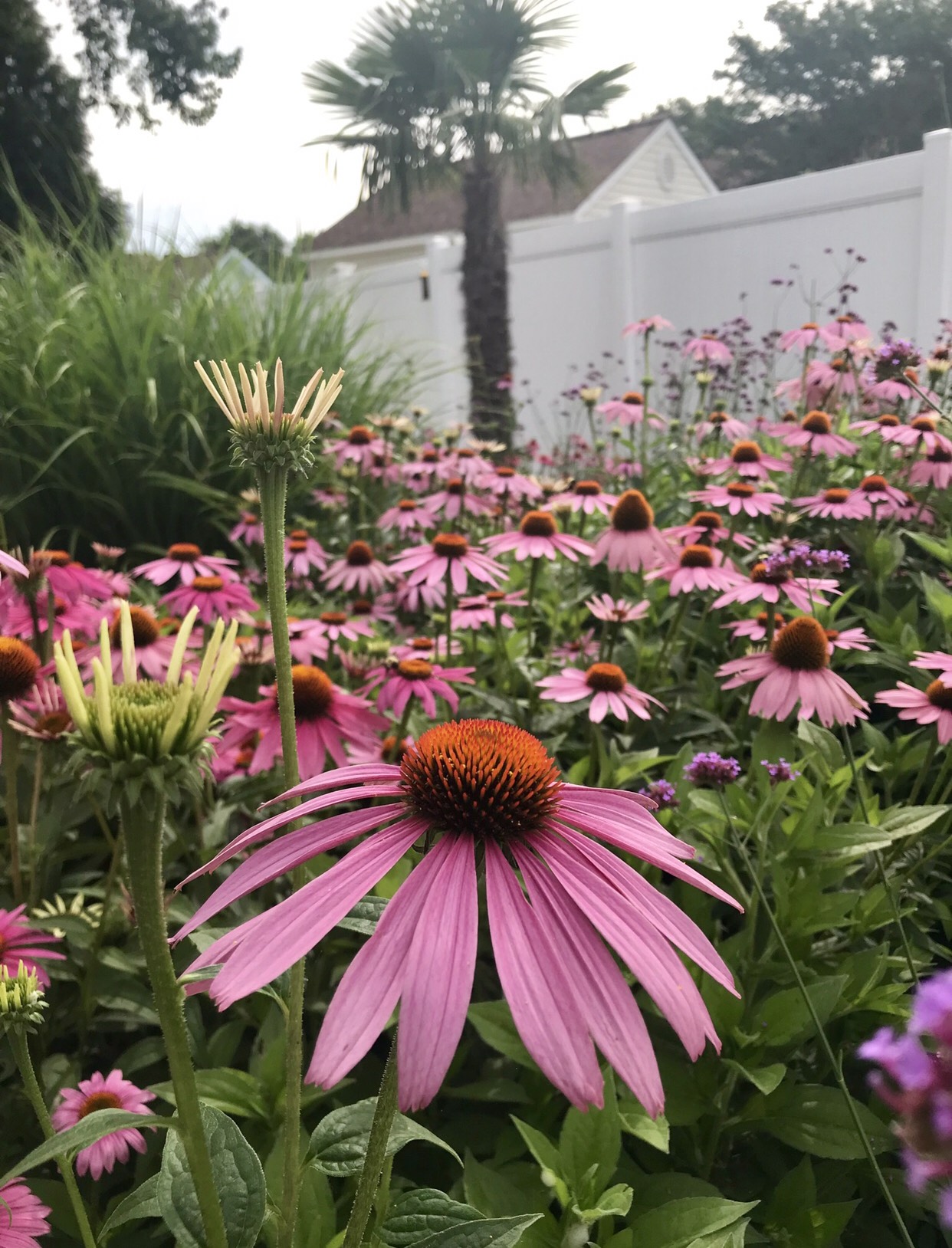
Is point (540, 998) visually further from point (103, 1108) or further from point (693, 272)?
point (693, 272)

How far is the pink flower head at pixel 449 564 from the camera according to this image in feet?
5.34

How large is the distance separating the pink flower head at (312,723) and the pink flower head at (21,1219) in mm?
460

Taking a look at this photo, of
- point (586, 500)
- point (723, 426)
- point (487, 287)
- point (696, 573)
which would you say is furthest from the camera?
point (487, 287)

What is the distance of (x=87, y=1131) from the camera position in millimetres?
436

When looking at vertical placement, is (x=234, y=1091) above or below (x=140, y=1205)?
below

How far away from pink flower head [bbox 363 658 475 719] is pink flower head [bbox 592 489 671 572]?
407 mm

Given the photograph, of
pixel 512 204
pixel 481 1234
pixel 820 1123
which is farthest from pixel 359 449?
pixel 512 204

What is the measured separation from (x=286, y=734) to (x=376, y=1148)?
24 cm

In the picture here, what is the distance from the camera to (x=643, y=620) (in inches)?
75.4

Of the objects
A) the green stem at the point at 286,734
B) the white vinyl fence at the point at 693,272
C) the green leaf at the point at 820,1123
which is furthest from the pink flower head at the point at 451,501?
the white vinyl fence at the point at 693,272

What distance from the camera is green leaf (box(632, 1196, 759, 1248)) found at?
71cm

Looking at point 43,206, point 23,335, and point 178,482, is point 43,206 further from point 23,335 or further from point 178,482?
point 178,482

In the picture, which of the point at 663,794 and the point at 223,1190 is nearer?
the point at 223,1190

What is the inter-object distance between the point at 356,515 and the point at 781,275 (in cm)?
548
